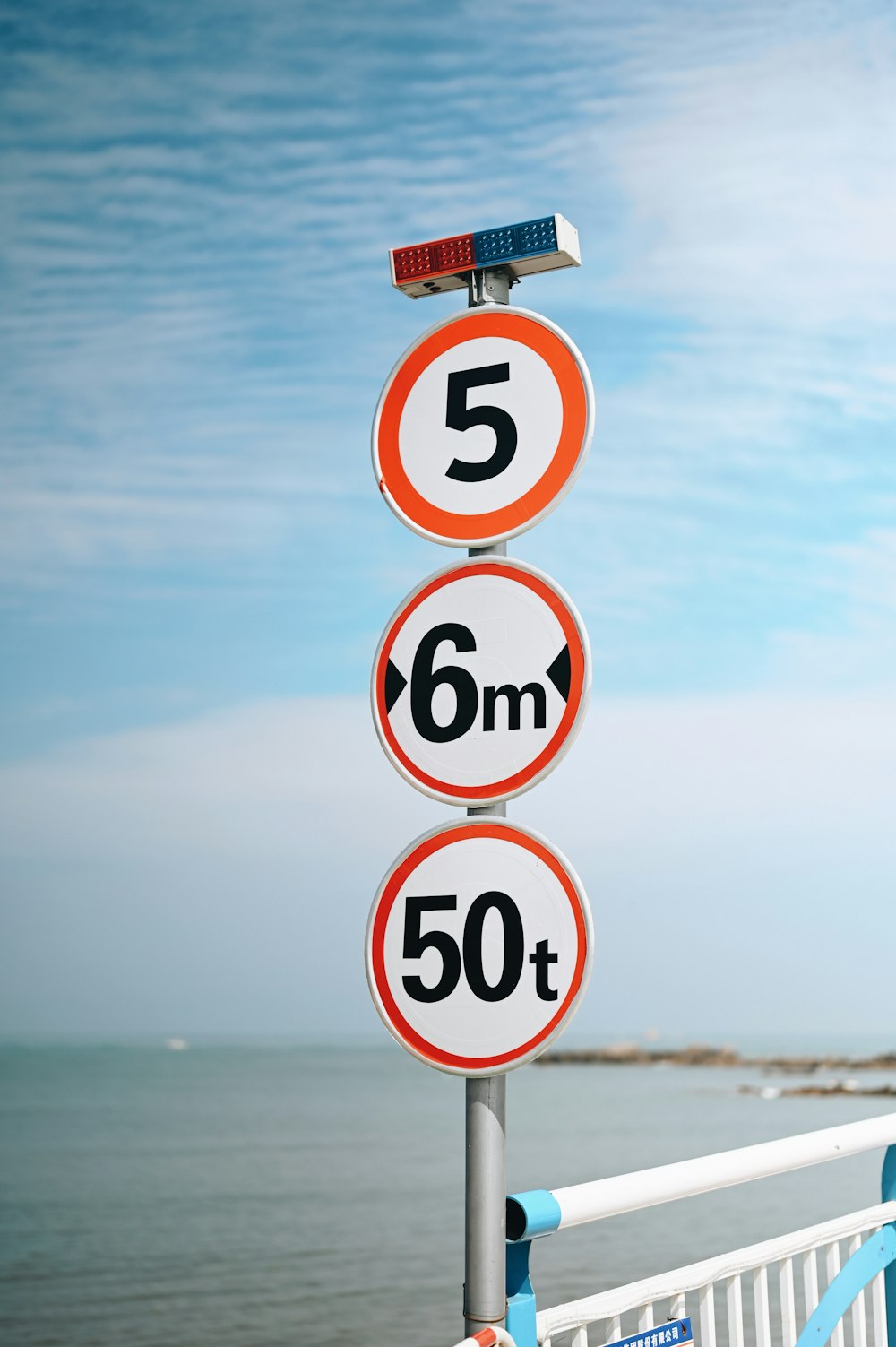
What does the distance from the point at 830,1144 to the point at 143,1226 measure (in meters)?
21.3

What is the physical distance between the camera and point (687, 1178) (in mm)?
2365

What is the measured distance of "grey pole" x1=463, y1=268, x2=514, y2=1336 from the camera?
2.03 metres

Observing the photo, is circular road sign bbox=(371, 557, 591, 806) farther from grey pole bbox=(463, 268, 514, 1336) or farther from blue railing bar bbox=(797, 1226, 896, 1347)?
blue railing bar bbox=(797, 1226, 896, 1347)

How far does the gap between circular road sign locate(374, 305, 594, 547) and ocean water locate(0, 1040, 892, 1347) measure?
12.0 meters

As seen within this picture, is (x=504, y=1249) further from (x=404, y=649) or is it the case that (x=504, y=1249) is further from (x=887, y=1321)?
(x=887, y=1321)

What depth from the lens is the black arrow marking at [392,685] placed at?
2295 mm

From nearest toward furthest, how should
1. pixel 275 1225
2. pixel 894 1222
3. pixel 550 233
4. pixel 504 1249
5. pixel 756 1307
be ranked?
pixel 504 1249
pixel 550 233
pixel 756 1307
pixel 894 1222
pixel 275 1225

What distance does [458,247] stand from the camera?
2.48 metres

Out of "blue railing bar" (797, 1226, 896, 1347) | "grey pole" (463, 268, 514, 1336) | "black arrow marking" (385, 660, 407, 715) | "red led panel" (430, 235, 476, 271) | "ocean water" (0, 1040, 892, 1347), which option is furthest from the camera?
"ocean water" (0, 1040, 892, 1347)

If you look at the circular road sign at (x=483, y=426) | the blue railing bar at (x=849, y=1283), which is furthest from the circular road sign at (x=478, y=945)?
the blue railing bar at (x=849, y=1283)

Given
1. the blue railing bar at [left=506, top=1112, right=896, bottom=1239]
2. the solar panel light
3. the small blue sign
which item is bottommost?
the small blue sign

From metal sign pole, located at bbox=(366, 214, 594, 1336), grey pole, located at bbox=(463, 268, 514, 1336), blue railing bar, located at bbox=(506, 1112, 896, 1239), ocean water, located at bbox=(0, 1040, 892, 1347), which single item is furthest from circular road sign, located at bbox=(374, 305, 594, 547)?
ocean water, located at bbox=(0, 1040, 892, 1347)

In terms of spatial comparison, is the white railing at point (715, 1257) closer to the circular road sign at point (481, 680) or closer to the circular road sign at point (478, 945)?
the circular road sign at point (478, 945)

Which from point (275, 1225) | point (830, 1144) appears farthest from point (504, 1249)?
point (275, 1225)
